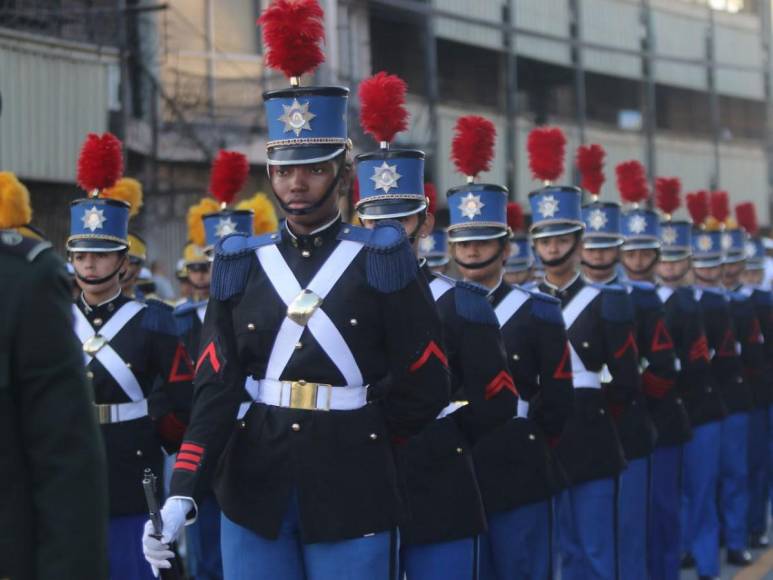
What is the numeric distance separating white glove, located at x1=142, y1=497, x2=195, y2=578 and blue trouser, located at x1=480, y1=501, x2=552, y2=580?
7.73 feet

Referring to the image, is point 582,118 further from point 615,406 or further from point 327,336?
point 327,336

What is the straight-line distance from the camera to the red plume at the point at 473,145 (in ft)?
24.6

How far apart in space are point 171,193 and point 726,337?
7.01 meters

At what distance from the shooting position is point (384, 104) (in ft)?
21.0

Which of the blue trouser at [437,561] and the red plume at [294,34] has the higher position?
the red plume at [294,34]

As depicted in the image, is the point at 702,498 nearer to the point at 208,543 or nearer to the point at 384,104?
the point at 208,543

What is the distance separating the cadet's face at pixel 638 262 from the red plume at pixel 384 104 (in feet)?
13.7

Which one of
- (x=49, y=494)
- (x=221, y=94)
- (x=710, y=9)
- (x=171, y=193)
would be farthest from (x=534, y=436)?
(x=710, y=9)

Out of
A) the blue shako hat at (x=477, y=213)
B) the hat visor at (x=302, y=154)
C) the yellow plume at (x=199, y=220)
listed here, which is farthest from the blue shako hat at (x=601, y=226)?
the hat visor at (x=302, y=154)

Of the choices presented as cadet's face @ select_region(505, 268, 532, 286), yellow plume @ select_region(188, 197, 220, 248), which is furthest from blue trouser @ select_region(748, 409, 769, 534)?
yellow plume @ select_region(188, 197, 220, 248)

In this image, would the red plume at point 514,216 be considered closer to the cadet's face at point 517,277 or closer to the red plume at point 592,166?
the red plume at point 592,166

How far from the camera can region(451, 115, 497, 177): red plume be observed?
24.6 feet

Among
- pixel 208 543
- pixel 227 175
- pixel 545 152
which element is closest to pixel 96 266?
pixel 208 543

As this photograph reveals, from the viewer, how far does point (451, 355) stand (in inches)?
252
